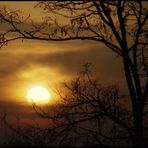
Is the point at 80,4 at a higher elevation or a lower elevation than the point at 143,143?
higher

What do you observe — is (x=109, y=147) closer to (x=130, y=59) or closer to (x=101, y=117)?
(x=101, y=117)

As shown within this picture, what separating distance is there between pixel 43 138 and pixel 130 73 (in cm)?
258

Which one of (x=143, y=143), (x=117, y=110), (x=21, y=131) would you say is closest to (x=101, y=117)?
(x=117, y=110)

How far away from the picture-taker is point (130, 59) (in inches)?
458

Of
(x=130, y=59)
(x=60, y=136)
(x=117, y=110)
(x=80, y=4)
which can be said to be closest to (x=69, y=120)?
(x=60, y=136)

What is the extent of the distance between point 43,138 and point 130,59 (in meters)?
2.78

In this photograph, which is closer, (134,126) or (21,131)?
(134,126)

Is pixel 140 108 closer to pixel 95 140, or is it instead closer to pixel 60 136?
pixel 95 140

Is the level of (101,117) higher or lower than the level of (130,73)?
lower

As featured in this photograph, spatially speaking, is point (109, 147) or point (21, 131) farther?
point (21, 131)

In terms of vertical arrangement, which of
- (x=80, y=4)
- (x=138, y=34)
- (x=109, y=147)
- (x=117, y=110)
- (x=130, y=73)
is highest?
(x=80, y=4)

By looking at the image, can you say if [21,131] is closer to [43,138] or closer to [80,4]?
[43,138]

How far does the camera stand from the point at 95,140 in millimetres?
11312

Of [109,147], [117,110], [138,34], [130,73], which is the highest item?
[138,34]
